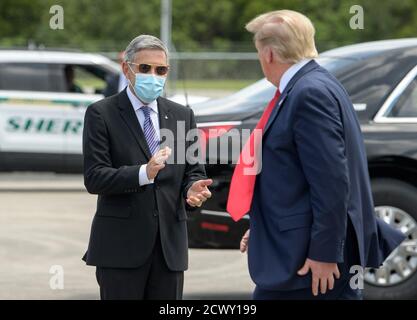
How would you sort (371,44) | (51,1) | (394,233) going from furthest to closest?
(51,1) → (371,44) → (394,233)

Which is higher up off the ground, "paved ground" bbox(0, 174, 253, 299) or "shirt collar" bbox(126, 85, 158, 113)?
"shirt collar" bbox(126, 85, 158, 113)

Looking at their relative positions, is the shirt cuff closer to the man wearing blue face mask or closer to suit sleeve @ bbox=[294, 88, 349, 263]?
the man wearing blue face mask

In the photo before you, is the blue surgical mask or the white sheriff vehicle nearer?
the blue surgical mask

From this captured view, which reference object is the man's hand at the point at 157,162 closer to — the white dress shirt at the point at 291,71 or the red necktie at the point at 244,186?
the red necktie at the point at 244,186

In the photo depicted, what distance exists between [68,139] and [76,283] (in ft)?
20.6

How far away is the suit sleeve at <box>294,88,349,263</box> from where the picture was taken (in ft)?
12.8

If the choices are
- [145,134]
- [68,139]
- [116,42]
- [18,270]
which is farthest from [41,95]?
[116,42]

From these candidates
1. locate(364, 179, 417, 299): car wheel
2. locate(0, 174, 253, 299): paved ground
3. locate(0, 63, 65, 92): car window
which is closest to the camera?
locate(364, 179, 417, 299): car wheel

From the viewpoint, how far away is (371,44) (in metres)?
8.05

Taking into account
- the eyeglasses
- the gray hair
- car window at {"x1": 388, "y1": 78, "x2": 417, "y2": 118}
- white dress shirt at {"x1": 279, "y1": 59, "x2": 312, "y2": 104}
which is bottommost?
white dress shirt at {"x1": 279, "y1": 59, "x2": 312, "y2": 104}

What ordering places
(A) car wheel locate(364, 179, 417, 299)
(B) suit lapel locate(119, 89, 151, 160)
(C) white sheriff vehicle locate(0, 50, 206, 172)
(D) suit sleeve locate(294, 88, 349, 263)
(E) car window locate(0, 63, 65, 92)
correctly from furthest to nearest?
(E) car window locate(0, 63, 65, 92), (C) white sheriff vehicle locate(0, 50, 206, 172), (A) car wheel locate(364, 179, 417, 299), (B) suit lapel locate(119, 89, 151, 160), (D) suit sleeve locate(294, 88, 349, 263)

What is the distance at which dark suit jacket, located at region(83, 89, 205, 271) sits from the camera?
4.64m

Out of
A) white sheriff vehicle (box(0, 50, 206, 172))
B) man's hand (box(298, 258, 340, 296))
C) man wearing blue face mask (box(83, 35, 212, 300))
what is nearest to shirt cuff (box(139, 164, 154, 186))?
man wearing blue face mask (box(83, 35, 212, 300))
